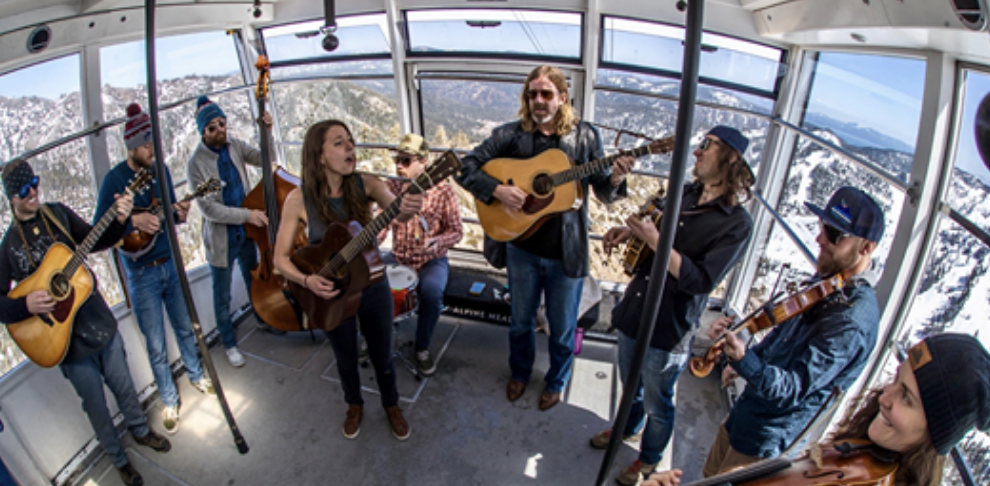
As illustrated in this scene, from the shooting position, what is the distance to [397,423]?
2764mm

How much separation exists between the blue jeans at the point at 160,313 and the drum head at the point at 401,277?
1191 mm

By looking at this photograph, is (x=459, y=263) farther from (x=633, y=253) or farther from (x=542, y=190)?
(x=633, y=253)

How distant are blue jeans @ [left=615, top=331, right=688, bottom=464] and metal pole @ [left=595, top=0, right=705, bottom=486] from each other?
1.23 m

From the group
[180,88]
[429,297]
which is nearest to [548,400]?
[429,297]

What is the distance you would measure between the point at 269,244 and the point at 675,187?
2739mm

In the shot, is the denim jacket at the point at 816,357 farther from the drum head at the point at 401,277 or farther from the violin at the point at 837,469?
the drum head at the point at 401,277

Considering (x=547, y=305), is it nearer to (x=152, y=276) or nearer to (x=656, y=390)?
(x=656, y=390)

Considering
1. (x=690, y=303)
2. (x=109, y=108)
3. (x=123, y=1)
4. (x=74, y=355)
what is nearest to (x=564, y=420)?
(x=690, y=303)

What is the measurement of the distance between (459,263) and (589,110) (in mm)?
1650

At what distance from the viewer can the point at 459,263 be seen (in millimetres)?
4289

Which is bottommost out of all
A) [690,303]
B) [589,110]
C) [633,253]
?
[690,303]

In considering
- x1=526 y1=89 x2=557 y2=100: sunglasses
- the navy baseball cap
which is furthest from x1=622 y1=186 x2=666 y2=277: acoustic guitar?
x1=526 y1=89 x2=557 y2=100: sunglasses

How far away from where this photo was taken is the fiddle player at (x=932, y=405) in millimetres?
1049

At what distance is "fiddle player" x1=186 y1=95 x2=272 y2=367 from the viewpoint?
301 centimetres
